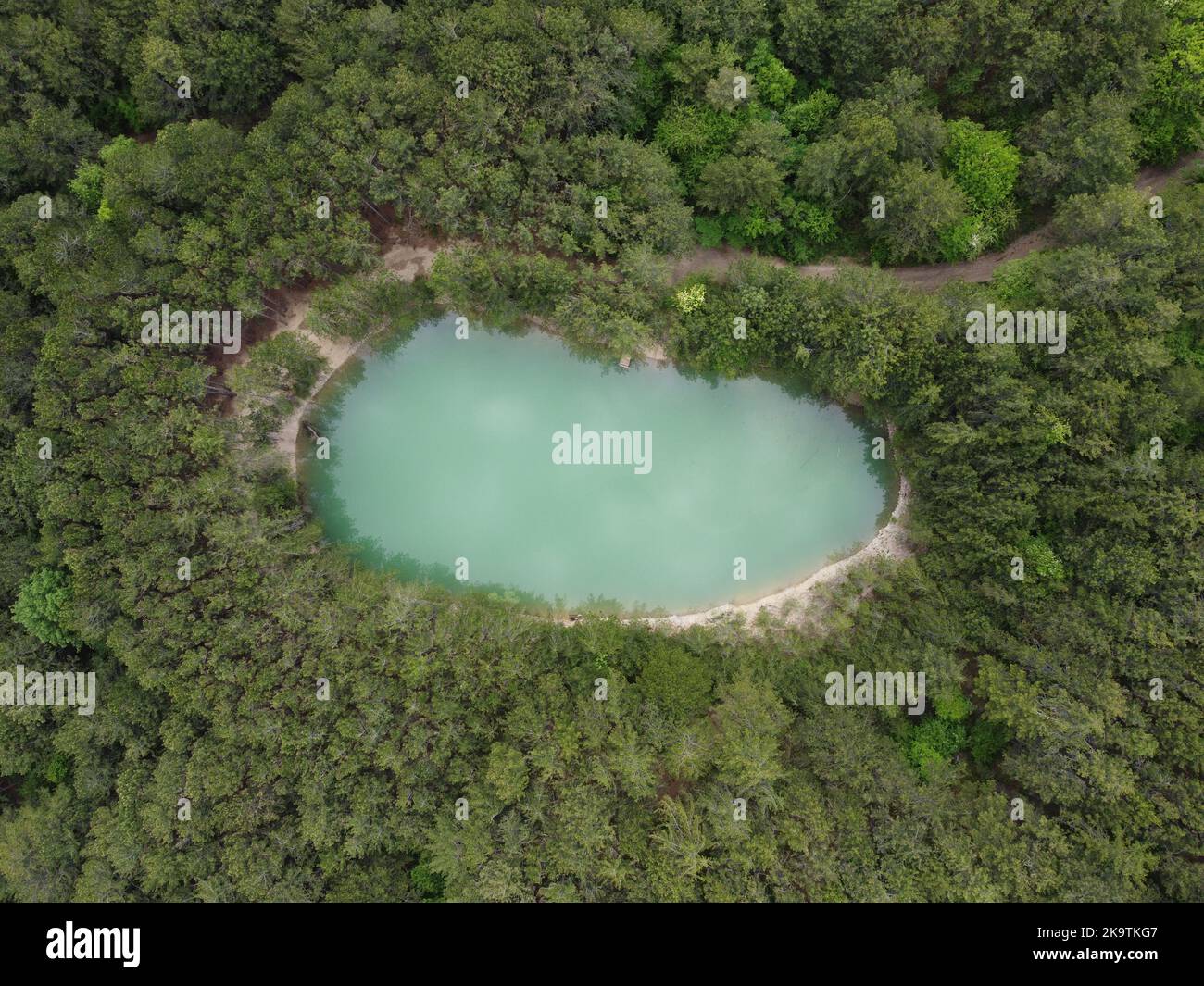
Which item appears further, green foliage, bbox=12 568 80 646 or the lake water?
the lake water

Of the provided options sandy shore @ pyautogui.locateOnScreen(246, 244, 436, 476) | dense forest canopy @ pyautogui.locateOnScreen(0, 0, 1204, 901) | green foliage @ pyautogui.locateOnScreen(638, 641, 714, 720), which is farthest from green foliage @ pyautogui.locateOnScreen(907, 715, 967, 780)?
sandy shore @ pyautogui.locateOnScreen(246, 244, 436, 476)

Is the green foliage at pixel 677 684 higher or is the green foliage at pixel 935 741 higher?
the green foliage at pixel 677 684

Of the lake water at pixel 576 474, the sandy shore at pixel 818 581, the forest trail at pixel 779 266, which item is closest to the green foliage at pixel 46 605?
the forest trail at pixel 779 266

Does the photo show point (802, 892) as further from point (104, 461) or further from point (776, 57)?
point (776, 57)

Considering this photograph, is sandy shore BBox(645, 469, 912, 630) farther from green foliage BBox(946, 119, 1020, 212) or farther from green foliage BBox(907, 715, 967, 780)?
green foliage BBox(946, 119, 1020, 212)

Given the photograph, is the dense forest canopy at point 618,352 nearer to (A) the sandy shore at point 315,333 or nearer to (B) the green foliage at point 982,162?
(B) the green foliage at point 982,162

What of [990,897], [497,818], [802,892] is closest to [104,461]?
[497,818]

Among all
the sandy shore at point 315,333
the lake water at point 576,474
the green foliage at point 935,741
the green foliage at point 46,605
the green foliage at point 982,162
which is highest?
the green foliage at point 982,162
